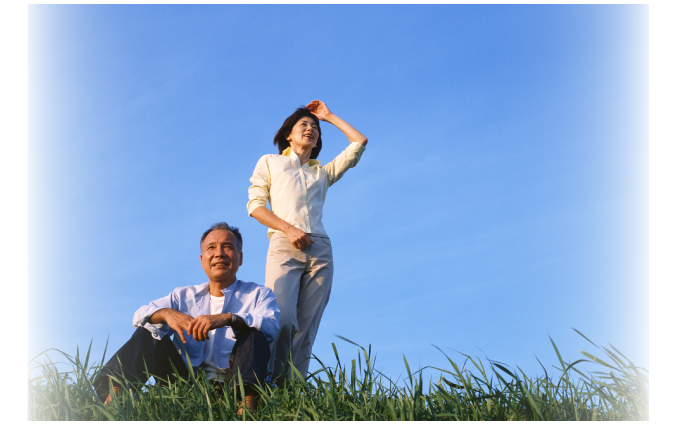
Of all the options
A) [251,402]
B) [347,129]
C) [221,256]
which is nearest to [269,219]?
[221,256]

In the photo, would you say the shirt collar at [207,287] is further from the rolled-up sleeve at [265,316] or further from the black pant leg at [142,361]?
the black pant leg at [142,361]

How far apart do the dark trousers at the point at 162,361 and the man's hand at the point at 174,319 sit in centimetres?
11

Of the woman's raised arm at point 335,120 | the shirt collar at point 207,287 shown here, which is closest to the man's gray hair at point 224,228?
the shirt collar at point 207,287

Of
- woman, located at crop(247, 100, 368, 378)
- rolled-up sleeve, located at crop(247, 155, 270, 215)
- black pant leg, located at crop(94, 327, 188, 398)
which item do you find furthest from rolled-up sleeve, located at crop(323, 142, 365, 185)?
black pant leg, located at crop(94, 327, 188, 398)

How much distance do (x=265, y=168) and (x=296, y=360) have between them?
1.68 meters

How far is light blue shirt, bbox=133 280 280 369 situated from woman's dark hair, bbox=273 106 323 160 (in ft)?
5.73

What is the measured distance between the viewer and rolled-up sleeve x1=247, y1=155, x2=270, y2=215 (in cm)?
514

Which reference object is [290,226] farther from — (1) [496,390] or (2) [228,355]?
(1) [496,390]

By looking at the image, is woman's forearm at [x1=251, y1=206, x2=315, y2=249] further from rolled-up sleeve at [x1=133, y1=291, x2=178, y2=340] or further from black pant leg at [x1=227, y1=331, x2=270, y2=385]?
rolled-up sleeve at [x1=133, y1=291, x2=178, y2=340]

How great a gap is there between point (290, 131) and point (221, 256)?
66.7 inches

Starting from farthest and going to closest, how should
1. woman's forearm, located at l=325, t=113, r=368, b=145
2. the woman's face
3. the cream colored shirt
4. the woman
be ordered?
woman's forearm, located at l=325, t=113, r=368, b=145, the woman's face, the cream colored shirt, the woman

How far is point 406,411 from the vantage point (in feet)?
10.5

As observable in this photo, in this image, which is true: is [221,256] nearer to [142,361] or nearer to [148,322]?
[148,322]

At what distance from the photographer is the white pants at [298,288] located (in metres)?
4.79
